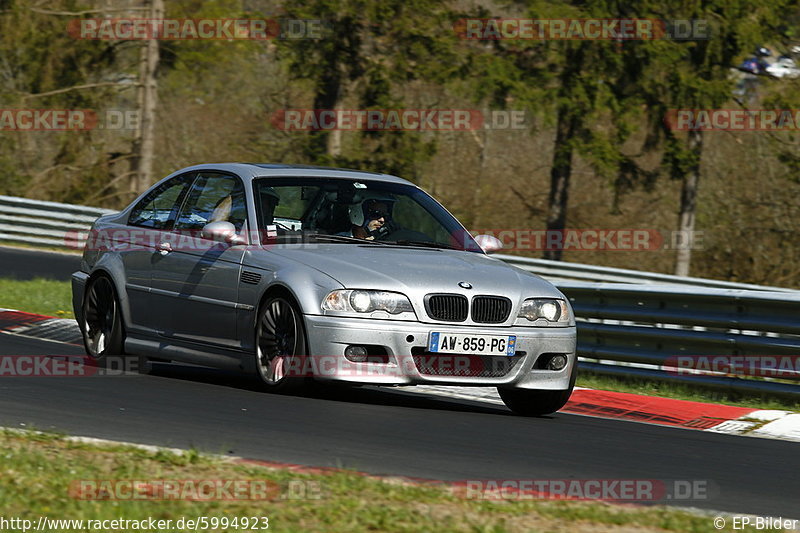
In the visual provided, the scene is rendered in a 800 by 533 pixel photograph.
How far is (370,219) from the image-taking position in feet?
29.8

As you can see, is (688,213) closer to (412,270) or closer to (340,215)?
(340,215)

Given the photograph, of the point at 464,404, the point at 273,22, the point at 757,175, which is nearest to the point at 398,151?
the point at 273,22

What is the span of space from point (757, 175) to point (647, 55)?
4.53m

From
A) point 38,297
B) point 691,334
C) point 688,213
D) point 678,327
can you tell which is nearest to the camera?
point 691,334

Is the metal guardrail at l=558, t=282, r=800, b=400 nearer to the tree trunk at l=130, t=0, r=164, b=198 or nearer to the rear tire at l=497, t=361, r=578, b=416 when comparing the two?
the rear tire at l=497, t=361, r=578, b=416

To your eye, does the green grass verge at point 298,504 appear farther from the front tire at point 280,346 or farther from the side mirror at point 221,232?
the side mirror at point 221,232

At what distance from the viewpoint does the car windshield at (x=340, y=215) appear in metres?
8.86

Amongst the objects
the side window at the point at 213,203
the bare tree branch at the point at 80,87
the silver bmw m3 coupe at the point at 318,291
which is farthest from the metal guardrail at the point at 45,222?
the side window at the point at 213,203

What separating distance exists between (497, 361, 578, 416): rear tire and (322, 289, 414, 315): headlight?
110 centimetres

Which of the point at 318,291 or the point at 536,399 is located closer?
the point at 318,291

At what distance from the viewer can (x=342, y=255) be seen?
8.35 m

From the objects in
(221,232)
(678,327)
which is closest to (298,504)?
(221,232)

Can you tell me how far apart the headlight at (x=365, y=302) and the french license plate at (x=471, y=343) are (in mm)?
241

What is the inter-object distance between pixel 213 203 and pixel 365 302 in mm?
1946
